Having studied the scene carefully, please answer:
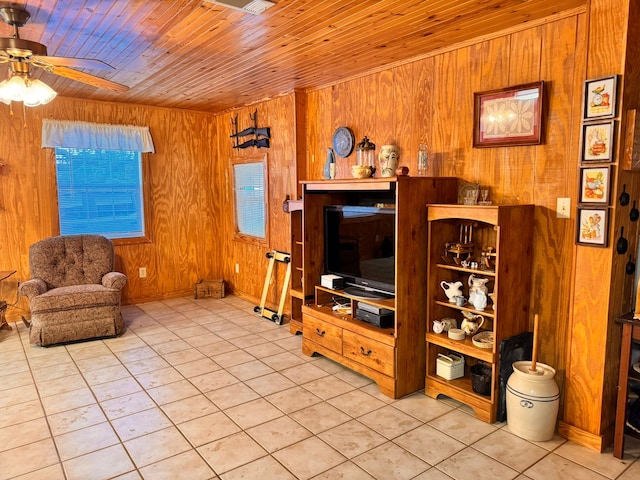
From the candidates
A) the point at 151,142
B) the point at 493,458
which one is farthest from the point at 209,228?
the point at 493,458

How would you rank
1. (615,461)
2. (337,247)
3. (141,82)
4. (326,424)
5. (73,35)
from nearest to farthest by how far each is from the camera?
(615,461) → (326,424) → (73,35) → (337,247) → (141,82)

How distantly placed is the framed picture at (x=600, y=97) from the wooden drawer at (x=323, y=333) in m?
2.14

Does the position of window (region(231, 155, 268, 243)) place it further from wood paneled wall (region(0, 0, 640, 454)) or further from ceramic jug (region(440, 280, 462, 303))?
ceramic jug (region(440, 280, 462, 303))

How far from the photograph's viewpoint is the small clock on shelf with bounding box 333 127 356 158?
3.96 meters

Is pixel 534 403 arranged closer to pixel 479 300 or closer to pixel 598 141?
pixel 479 300

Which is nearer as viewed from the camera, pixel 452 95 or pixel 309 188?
pixel 452 95

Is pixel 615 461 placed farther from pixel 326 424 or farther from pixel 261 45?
pixel 261 45

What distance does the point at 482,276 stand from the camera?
3.00 metres

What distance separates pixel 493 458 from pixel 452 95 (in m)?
2.26

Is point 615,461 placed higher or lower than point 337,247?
lower

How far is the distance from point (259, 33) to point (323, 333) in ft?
7.29

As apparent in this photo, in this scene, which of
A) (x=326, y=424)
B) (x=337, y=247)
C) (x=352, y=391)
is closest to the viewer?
(x=326, y=424)

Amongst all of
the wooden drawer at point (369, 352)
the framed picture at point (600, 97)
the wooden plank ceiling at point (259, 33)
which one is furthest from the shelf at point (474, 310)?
the wooden plank ceiling at point (259, 33)

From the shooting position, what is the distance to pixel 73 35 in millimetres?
2930
